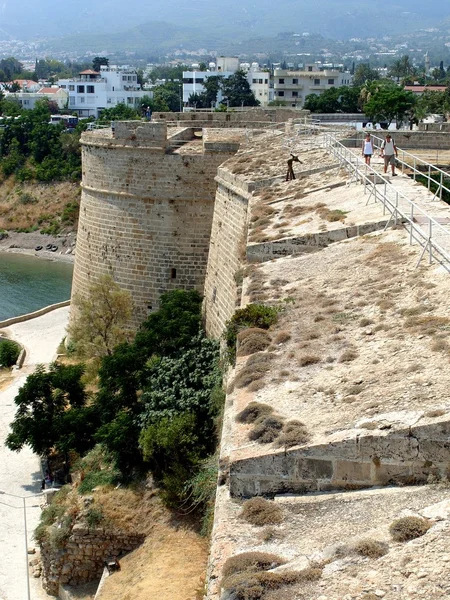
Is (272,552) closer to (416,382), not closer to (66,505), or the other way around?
(416,382)

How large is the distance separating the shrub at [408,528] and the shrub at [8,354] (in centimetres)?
1969

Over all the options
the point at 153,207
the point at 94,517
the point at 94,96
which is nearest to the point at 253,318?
the point at 94,517

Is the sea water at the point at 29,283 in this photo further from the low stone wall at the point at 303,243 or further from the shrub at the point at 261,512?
the shrub at the point at 261,512

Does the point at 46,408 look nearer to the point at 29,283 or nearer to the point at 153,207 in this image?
the point at 153,207

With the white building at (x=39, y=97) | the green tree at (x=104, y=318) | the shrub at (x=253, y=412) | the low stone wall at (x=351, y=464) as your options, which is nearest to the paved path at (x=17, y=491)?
the green tree at (x=104, y=318)

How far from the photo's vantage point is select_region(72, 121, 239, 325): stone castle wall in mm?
20312

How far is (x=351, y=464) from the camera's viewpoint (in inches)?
273

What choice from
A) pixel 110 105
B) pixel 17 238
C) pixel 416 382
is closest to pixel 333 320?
pixel 416 382

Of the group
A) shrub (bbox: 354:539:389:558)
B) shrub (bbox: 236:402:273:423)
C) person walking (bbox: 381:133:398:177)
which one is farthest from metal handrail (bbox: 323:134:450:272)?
shrub (bbox: 354:539:389:558)

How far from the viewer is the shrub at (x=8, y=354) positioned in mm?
24469

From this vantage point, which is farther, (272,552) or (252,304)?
(252,304)

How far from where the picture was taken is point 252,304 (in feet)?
34.2

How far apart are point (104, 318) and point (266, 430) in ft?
43.4

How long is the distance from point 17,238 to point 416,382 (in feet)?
165
